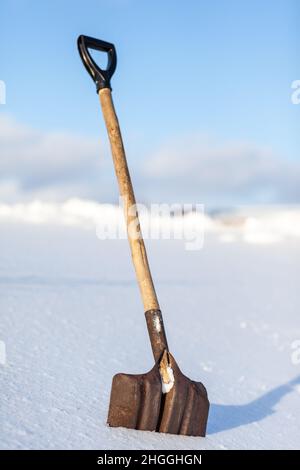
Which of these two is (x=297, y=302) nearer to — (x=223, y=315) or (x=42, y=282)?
(x=223, y=315)

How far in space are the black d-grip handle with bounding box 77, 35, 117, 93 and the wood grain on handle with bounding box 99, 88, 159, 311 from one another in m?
0.06

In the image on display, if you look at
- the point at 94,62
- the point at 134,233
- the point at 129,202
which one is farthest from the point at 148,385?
the point at 94,62

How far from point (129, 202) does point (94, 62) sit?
30.1 inches

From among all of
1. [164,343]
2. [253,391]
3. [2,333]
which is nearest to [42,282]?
[2,333]

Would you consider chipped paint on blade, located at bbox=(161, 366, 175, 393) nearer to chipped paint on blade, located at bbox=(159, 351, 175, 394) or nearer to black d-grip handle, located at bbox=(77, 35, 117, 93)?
chipped paint on blade, located at bbox=(159, 351, 175, 394)

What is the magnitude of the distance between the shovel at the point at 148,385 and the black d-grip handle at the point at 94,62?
21mm

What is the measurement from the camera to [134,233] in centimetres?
259

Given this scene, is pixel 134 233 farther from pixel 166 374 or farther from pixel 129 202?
pixel 166 374

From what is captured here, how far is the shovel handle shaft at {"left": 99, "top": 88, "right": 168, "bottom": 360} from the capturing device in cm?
253

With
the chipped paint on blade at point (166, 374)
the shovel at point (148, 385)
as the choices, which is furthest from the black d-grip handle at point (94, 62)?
the chipped paint on blade at point (166, 374)

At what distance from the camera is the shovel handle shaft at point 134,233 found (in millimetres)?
2529

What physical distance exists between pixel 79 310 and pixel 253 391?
6.60 ft
